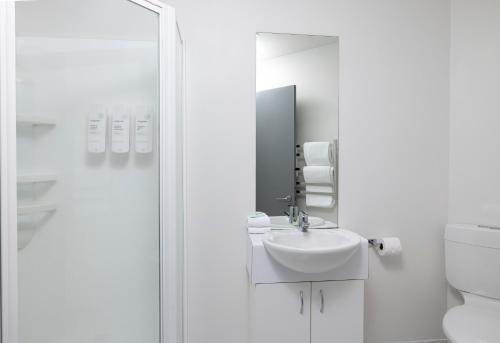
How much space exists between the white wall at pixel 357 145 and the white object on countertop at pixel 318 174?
0.09 meters

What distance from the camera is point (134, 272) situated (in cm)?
115

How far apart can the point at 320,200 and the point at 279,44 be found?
0.95 m

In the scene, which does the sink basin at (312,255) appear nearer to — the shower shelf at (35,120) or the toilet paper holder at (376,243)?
the toilet paper holder at (376,243)

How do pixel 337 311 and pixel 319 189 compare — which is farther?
A: pixel 319 189

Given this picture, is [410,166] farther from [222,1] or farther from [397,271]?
[222,1]

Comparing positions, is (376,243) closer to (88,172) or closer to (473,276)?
(473,276)

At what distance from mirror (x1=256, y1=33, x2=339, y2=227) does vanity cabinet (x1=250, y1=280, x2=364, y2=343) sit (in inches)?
17.1

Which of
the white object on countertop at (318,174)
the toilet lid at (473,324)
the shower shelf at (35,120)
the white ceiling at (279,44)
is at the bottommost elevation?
the toilet lid at (473,324)

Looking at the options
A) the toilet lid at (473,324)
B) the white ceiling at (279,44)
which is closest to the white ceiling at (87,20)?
the white ceiling at (279,44)

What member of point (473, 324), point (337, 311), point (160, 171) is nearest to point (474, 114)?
point (473, 324)

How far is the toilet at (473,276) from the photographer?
1.35 m

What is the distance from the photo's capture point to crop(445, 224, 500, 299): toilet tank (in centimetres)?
154

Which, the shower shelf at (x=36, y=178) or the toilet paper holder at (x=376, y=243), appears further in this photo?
the toilet paper holder at (x=376, y=243)

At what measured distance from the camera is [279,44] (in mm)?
1698
